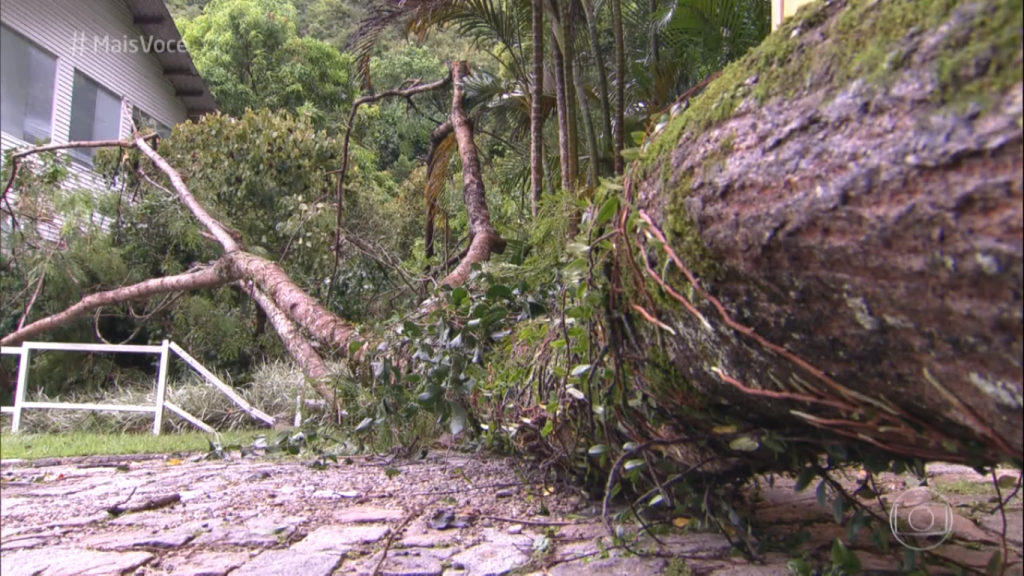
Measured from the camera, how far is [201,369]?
562 centimetres

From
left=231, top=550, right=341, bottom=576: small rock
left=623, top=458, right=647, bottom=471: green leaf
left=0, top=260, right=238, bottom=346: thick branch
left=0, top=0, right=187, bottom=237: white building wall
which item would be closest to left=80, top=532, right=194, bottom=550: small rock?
left=231, top=550, right=341, bottom=576: small rock

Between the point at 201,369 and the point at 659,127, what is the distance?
510 centimetres

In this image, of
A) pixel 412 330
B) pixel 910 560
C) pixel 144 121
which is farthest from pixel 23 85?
pixel 412 330

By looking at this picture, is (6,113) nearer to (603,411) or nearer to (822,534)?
(603,411)

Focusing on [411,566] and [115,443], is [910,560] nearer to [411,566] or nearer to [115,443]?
[411,566]

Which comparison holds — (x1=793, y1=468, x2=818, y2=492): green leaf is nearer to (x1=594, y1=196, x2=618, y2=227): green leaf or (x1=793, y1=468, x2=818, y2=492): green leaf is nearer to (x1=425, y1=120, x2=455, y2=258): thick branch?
(x1=594, y1=196, x2=618, y2=227): green leaf

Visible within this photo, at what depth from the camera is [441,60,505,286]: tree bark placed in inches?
190

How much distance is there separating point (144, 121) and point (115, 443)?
9.45 feet

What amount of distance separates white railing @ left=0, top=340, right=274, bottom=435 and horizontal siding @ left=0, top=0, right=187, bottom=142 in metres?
0.82

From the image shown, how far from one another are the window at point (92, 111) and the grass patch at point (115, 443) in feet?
2.82

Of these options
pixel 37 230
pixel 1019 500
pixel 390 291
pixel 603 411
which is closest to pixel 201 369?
pixel 390 291

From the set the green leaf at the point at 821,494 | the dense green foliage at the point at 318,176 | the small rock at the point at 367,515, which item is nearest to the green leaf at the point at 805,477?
the green leaf at the point at 821,494

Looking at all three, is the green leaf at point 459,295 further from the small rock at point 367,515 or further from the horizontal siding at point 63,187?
the horizontal siding at point 63,187

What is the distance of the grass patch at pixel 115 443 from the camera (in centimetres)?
217
